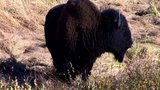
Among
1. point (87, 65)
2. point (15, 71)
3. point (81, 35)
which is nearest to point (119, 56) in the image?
point (87, 65)

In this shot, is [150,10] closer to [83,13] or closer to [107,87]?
[83,13]

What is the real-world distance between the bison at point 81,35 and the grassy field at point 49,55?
28 cm

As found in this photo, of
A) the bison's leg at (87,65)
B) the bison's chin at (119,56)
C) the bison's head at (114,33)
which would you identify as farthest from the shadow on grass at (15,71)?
the bison's chin at (119,56)

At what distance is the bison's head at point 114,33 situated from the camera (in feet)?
29.7

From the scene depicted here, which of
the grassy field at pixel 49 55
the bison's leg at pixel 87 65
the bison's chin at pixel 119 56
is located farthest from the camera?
the bison's chin at pixel 119 56

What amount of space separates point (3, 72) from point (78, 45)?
137cm

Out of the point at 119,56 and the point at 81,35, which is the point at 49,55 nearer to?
the point at 119,56

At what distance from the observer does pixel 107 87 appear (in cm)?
691

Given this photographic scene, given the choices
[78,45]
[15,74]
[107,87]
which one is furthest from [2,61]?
[107,87]

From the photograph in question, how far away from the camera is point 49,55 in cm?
1116

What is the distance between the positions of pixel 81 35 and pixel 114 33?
2.45 ft

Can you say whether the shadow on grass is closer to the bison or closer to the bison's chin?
the bison

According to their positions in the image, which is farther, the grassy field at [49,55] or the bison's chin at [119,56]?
the bison's chin at [119,56]

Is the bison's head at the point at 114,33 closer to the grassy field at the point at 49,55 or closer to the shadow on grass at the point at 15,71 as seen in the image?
the grassy field at the point at 49,55
